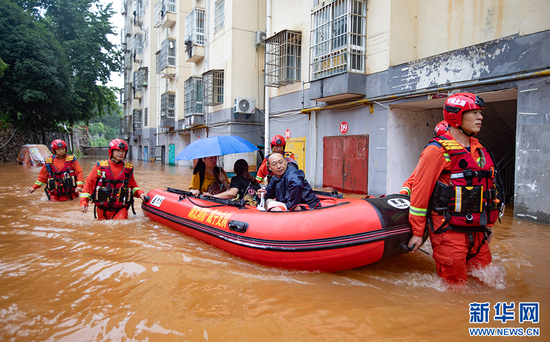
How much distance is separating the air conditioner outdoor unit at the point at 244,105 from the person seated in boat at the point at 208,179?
330 inches

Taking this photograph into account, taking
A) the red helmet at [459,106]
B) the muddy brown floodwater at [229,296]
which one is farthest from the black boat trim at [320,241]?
the red helmet at [459,106]

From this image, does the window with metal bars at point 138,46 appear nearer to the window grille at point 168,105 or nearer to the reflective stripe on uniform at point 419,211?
the window grille at point 168,105

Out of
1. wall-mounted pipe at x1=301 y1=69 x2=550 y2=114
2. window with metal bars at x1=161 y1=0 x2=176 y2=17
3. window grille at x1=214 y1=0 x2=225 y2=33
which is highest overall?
window with metal bars at x1=161 y1=0 x2=176 y2=17

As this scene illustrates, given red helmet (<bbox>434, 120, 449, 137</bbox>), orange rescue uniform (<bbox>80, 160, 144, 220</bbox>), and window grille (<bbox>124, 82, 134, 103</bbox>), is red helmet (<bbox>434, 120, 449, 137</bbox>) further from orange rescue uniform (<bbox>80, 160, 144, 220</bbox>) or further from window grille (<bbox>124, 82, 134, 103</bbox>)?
window grille (<bbox>124, 82, 134, 103</bbox>)

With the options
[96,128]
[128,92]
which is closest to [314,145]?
[128,92]

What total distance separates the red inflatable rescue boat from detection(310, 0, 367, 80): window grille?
5.63 meters

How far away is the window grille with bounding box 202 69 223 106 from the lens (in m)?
15.3

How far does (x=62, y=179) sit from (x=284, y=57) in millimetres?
7736

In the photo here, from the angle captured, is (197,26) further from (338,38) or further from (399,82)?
(399,82)

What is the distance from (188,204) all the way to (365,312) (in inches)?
127

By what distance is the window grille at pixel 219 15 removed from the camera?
584 inches

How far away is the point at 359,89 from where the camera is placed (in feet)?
27.2

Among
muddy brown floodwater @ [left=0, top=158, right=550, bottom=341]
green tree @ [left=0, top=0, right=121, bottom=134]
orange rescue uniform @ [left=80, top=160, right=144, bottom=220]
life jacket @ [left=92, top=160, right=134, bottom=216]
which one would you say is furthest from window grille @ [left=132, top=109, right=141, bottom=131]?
muddy brown floodwater @ [left=0, top=158, right=550, bottom=341]

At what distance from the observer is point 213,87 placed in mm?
15508
